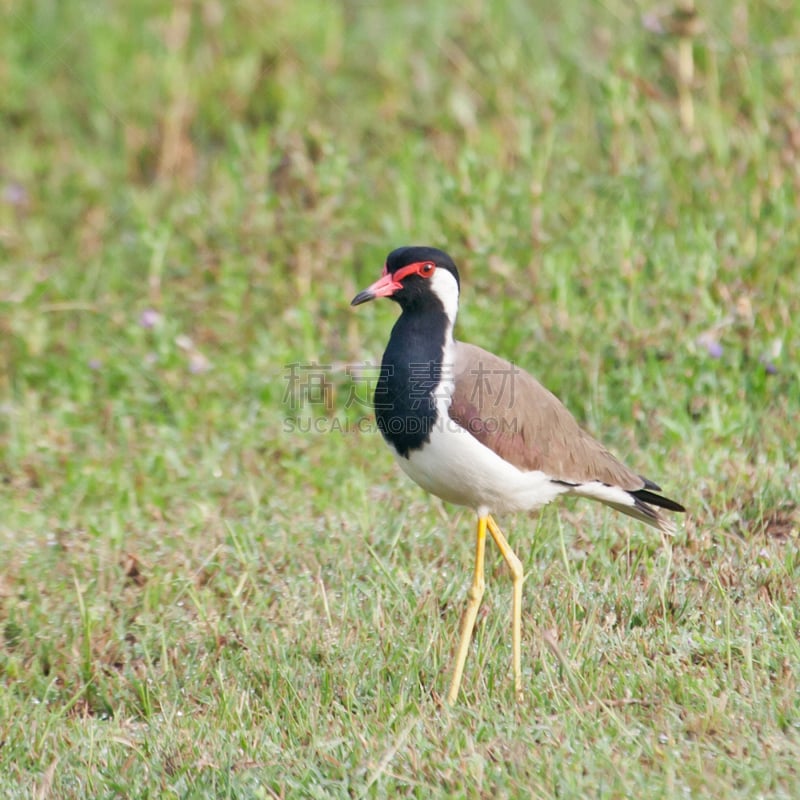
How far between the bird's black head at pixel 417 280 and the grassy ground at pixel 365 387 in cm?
90

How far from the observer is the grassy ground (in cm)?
367

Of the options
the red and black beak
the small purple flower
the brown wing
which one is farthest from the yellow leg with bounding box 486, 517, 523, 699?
the small purple flower

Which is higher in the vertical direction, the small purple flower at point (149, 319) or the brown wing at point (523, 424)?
the brown wing at point (523, 424)

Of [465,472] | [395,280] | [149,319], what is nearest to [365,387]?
[149,319]

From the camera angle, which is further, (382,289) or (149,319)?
(149,319)

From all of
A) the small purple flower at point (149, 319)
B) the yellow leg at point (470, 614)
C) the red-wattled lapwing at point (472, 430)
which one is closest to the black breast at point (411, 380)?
the red-wattled lapwing at point (472, 430)

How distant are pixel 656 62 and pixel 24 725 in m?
5.09

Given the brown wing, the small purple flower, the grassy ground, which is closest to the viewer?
the grassy ground

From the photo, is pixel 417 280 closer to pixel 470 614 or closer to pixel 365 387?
pixel 470 614

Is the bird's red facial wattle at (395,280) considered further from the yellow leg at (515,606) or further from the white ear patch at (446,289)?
the yellow leg at (515,606)

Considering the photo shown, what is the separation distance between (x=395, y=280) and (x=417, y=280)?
0.07m

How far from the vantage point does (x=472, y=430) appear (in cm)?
415

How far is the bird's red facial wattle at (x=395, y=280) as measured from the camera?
14.2 feet

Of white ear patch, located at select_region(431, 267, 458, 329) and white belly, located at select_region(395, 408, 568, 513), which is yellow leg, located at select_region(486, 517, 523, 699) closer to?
white belly, located at select_region(395, 408, 568, 513)
